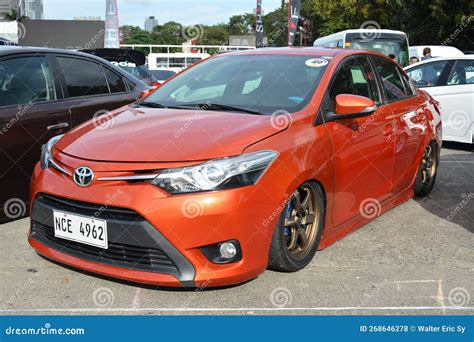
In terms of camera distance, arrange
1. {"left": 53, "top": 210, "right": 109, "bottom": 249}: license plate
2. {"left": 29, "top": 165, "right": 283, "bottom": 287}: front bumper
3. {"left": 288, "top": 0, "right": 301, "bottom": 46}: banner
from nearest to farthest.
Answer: {"left": 29, "top": 165, "right": 283, "bottom": 287}: front bumper < {"left": 53, "top": 210, "right": 109, "bottom": 249}: license plate < {"left": 288, "top": 0, "right": 301, "bottom": 46}: banner

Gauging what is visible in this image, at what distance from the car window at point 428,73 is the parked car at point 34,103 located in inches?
220

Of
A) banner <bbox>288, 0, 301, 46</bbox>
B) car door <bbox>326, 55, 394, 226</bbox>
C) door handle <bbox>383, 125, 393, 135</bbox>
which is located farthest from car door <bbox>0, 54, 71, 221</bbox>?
banner <bbox>288, 0, 301, 46</bbox>

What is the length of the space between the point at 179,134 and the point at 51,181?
828 millimetres

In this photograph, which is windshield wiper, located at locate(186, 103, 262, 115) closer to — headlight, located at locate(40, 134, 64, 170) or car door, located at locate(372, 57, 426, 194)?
headlight, located at locate(40, 134, 64, 170)

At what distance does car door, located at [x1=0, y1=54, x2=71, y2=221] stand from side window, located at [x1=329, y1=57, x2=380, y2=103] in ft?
7.89

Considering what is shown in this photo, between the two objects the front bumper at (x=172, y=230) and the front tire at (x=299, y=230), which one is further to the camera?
the front tire at (x=299, y=230)

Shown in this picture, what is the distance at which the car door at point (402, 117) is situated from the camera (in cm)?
468

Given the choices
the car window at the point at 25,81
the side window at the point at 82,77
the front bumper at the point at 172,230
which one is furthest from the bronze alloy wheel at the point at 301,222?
the side window at the point at 82,77

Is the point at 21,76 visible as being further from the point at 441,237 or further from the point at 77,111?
the point at 441,237

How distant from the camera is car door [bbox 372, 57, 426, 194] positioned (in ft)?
15.4

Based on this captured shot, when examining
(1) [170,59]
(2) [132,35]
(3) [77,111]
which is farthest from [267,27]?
(3) [77,111]

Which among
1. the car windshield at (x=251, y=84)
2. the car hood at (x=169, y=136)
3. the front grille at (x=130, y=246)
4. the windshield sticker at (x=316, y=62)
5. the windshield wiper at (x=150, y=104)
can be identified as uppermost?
the windshield sticker at (x=316, y=62)

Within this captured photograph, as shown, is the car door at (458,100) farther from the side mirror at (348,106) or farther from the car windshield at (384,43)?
the car windshield at (384,43)

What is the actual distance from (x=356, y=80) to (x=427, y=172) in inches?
70.5
